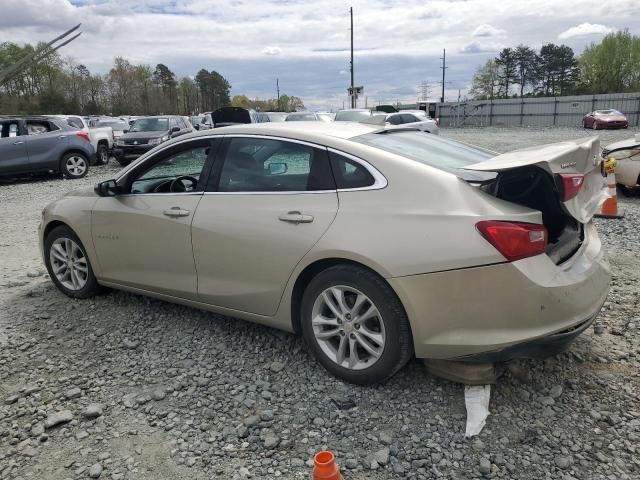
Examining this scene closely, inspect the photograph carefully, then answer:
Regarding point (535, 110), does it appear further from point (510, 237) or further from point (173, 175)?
point (510, 237)

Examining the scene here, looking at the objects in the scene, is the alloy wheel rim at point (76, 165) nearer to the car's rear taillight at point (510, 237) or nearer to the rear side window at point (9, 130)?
the rear side window at point (9, 130)

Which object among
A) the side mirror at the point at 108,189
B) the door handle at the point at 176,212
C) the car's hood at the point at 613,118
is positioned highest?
the side mirror at the point at 108,189

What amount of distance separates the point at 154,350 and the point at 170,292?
1.45 feet

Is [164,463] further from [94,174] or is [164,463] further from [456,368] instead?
[94,174]

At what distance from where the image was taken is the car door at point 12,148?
1340 cm

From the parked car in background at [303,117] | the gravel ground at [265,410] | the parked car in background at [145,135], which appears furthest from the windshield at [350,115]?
the gravel ground at [265,410]

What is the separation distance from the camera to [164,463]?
2.67 metres

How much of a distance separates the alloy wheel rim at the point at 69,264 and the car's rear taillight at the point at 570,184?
3805 mm

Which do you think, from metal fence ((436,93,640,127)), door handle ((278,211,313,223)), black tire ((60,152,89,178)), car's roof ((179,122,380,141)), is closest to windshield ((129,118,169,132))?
black tire ((60,152,89,178))

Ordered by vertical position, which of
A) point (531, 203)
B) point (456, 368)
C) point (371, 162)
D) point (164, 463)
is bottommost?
point (164, 463)

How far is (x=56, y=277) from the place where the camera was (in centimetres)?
487

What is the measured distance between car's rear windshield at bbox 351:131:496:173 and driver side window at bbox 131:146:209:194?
137cm

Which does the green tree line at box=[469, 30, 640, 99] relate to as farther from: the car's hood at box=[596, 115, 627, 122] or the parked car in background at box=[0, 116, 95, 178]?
the parked car in background at box=[0, 116, 95, 178]

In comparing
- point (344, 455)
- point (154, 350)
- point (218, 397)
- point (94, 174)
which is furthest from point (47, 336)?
point (94, 174)
